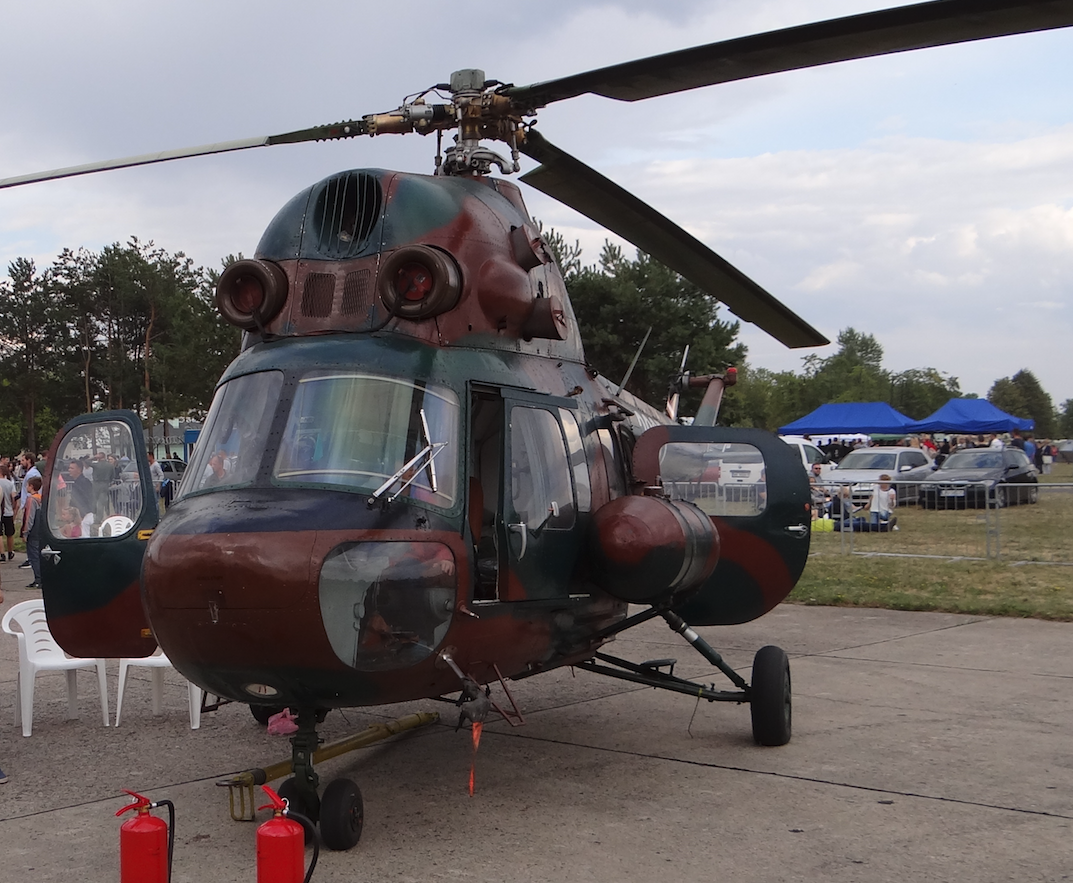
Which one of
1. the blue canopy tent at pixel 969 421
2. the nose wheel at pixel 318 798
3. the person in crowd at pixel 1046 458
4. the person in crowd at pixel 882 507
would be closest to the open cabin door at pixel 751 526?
the nose wheel at pixel 318 798

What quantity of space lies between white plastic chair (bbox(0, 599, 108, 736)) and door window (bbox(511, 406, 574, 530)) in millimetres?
3348

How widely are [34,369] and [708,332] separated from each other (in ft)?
147

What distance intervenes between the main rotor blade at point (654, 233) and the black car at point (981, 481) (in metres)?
8.07

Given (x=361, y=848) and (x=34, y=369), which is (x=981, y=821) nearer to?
(x=361, y=848)

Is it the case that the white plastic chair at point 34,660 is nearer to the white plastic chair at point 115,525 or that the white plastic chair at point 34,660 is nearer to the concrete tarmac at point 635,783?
the concrete tarmac at point 635,783

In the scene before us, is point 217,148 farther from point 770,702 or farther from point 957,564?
point 957,564

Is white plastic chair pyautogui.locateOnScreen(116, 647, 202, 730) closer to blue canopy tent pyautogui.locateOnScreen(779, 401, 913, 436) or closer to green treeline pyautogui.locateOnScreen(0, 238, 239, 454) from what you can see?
blue canopy tent pyautogui.locateOnScreen(779, 401, 913, 436)

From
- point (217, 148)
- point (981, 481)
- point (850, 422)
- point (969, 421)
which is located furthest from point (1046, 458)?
point (217, 148)

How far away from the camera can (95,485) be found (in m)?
6.12

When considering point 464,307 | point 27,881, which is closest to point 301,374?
point 464,307

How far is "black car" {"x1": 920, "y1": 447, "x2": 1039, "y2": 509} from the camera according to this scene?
15000mm

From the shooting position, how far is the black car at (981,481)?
1500cm

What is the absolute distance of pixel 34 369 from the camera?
60.5 meters

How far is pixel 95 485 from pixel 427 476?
2325 millimetres
